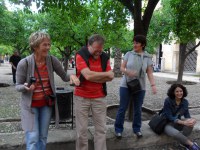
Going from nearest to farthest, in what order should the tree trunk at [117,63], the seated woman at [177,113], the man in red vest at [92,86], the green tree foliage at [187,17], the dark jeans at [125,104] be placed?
the man in red vest at [92,86] < the dark jeans at [125,104] < the seated woman at [177,113] < the green tree foliage at [187,17] < the tree trunk at [117,63]

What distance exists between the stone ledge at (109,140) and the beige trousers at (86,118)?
2.21 feet

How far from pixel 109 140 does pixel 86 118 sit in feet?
3.35

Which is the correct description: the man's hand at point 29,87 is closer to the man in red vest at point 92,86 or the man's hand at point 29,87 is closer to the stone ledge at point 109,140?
the man in red vest at point 92,86

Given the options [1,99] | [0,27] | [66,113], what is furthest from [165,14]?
[66,113]

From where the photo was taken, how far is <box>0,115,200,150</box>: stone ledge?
15.1 feet

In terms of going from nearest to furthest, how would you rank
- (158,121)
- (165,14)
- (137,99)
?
(137,99) < (158,121) < (165,14)

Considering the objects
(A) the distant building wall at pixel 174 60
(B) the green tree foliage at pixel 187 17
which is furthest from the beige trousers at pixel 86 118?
(A) the distant building wall at pixel 174 60

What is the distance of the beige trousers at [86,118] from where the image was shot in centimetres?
400

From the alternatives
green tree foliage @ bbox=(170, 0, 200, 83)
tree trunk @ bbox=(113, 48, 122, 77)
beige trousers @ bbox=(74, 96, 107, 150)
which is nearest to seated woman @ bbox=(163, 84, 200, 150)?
beige trousers @ bbox=(74, 96, 107, 150)

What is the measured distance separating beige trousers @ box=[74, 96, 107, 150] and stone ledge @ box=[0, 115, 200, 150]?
673 mm

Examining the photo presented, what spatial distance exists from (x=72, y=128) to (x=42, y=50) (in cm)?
242

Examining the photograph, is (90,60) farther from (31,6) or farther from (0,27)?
(0,27)

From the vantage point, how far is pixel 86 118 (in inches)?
160

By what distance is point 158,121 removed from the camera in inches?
204
